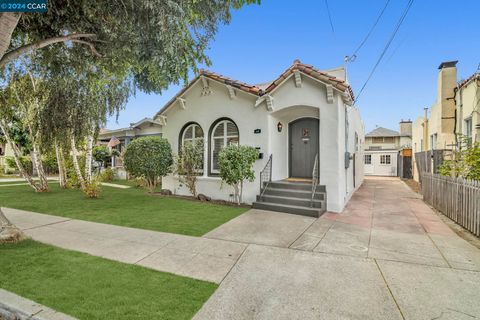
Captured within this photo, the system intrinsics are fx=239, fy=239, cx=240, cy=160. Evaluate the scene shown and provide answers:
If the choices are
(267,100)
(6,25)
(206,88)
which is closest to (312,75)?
(267,100)

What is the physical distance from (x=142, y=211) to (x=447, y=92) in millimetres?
14065

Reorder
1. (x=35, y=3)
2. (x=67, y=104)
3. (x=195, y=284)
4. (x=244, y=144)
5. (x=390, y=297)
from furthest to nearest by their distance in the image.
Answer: (x=67, y=104), (x=244, y=144), (x=35, y=3), (x=195, y=284), (x=390, y=297)

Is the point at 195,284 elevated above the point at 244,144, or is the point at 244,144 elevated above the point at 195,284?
the point at 244,144

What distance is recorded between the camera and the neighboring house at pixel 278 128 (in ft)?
26.1

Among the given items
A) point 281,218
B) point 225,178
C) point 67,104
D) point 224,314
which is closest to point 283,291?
point 224,314

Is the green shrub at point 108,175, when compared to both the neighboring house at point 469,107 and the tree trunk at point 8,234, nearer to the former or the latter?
the tree trunk at point 8,234

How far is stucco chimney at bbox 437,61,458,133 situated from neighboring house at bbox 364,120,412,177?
42.7ft

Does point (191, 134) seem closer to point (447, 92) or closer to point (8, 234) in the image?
point (8, 234)

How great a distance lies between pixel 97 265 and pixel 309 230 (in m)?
4.56

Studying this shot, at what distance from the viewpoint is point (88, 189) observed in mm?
9844

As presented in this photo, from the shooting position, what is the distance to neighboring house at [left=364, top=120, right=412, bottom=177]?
974 inches

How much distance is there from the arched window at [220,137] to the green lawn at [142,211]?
2.04m

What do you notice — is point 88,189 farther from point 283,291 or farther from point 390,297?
point 390,297

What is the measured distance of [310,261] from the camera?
163 inches
